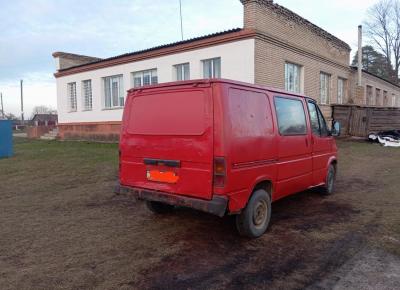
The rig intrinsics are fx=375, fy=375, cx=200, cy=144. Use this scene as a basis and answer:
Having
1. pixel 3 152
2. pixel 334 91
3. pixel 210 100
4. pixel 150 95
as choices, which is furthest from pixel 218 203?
pixel 334 91

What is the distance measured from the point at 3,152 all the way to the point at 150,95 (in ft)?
39.2

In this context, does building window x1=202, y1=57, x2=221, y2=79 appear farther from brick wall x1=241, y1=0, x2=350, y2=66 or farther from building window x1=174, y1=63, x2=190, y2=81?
brick wall x1=241, y1=0, x2=350, y2=66

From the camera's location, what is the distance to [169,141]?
4.79 metres

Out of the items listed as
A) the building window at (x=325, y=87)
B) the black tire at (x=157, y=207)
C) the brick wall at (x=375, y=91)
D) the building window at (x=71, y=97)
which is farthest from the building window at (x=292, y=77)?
the building window at (x=71, y=97)

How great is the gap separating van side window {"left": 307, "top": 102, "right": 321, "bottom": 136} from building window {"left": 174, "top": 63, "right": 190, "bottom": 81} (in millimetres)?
10481

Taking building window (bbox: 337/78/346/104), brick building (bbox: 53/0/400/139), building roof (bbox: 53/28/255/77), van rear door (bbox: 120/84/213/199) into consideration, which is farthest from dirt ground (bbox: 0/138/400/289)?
building window (bbox: 337/78/346/104)

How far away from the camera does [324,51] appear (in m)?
19.3

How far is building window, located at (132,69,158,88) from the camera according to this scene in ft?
59.1

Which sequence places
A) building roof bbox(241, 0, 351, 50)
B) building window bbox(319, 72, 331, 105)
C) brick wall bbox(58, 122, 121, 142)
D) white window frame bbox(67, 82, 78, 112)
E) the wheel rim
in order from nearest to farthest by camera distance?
the wheel rim
building roof bbox(241, 0, 351, 50)
building window bbox(319, 72, 331, 105)
brick wall bbox(58, 122, 121, 142)
white window frame bbox(67, 82, 78, 112)

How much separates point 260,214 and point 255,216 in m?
0.15

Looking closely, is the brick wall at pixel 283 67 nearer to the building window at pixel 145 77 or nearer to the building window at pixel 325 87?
the building window at pixel 325 87

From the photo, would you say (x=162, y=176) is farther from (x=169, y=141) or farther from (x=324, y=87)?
(x=324, y=87)

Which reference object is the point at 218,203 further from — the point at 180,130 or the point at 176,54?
the point at 176,54

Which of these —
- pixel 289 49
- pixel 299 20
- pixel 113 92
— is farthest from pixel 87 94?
pixel 299 20
